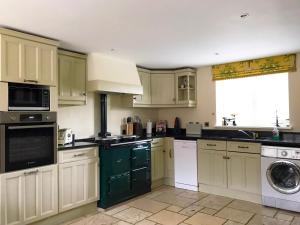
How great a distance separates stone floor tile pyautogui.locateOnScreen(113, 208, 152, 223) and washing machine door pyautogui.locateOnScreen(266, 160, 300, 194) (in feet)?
5.64

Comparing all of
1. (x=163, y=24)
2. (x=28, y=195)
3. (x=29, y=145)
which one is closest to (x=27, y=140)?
(x=29, y=145)

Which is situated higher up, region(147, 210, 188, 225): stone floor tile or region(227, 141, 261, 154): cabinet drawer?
region(227, 141, 261, 154): cabinet drawer

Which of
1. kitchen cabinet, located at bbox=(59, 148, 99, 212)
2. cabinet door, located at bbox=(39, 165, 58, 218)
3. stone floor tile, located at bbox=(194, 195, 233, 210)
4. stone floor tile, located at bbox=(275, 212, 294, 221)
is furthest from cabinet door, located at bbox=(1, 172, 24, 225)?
stone floor tile, located at bbox=(275, 212, 294, 221)

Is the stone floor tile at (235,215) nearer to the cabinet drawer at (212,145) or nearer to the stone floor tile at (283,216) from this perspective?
the stone floor tile at (283,216)

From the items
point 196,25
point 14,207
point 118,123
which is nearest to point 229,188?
point 118,123

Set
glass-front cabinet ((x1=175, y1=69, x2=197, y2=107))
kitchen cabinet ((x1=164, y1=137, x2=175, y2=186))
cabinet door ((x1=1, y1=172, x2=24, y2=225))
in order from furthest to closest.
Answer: glass-front cabinet ((x1=175, y1=69, x2=197, y2=107)), kitchen cabinet ((x1=164, y1=137, x2=175, y2=186)), cabinet door ((x1=1, y1=172, x2=24, y2=225))

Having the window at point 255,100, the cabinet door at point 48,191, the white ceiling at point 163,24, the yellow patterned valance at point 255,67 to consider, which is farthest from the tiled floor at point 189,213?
the white ceiling at point 163,24

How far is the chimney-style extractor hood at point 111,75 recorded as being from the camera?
142 inches

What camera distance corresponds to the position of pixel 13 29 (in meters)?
2.58

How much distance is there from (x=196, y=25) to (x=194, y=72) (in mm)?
2316

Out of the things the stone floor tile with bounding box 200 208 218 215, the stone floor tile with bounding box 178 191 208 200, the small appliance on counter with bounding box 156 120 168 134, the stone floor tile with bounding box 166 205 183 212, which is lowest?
the stone floor tile with bounding box 200 208 218 215

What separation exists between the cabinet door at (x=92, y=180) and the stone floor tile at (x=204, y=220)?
123cm

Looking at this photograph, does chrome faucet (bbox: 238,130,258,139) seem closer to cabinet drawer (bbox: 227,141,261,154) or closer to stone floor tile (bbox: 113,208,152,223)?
cabinet drawer (bbox: 227,141,261,154)

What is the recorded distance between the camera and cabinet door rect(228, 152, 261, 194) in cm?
358
